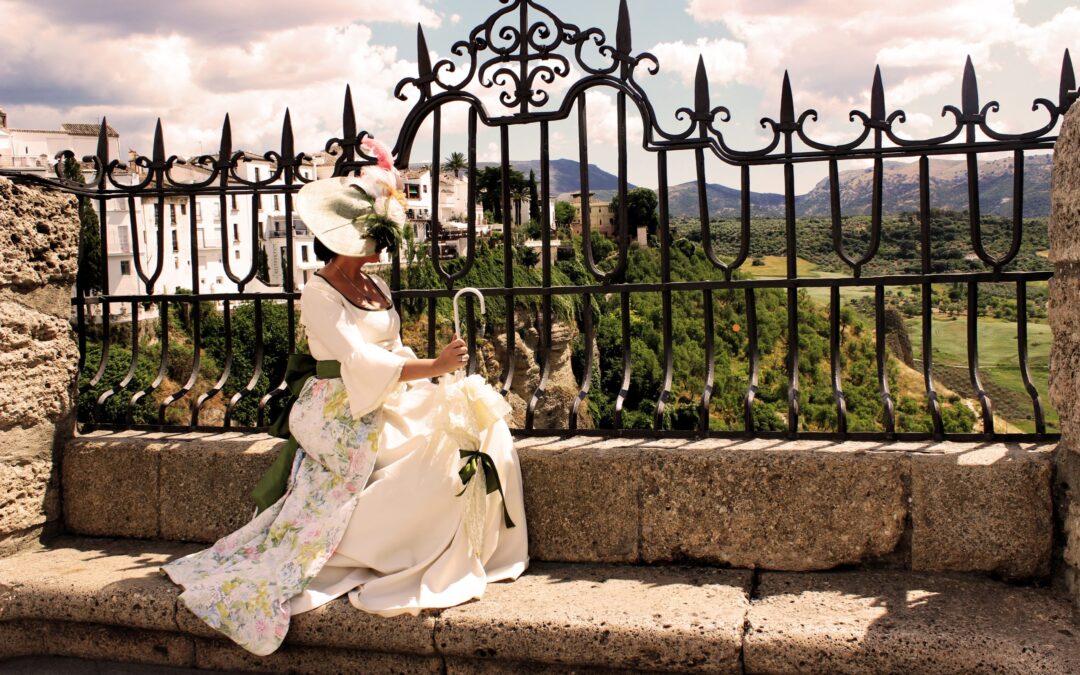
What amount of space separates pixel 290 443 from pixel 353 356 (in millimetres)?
548

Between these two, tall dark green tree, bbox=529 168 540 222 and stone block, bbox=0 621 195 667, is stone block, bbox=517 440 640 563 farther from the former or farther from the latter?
tall dark green tree, bbox=529 168 540 222

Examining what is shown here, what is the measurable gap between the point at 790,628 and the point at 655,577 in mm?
654

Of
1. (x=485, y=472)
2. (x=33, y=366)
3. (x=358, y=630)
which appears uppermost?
(x=33, y=366)

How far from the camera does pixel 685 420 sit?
55656 mm

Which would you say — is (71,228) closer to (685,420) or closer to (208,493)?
(208,493)

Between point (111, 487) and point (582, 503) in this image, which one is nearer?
point (582, 503)

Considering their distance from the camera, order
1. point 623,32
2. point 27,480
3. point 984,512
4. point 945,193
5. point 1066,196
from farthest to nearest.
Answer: point 945,193, point 27,480, point 623,32, point 984,512, point 1066,196

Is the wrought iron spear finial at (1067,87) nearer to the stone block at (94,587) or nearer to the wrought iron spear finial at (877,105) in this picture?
the wrought iron spear finial at (877,105)

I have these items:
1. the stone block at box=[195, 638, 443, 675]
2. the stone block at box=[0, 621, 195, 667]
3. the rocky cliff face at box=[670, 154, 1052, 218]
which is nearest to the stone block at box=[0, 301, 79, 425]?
the stone block at box=[0, 621, 195, 667]

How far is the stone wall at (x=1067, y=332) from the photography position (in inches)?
120

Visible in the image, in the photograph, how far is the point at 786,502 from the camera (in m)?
3.51

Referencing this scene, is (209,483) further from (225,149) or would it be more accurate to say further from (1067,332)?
(1067,332)

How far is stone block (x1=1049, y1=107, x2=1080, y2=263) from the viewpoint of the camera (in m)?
3.02

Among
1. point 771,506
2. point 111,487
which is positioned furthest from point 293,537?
point 771,506
